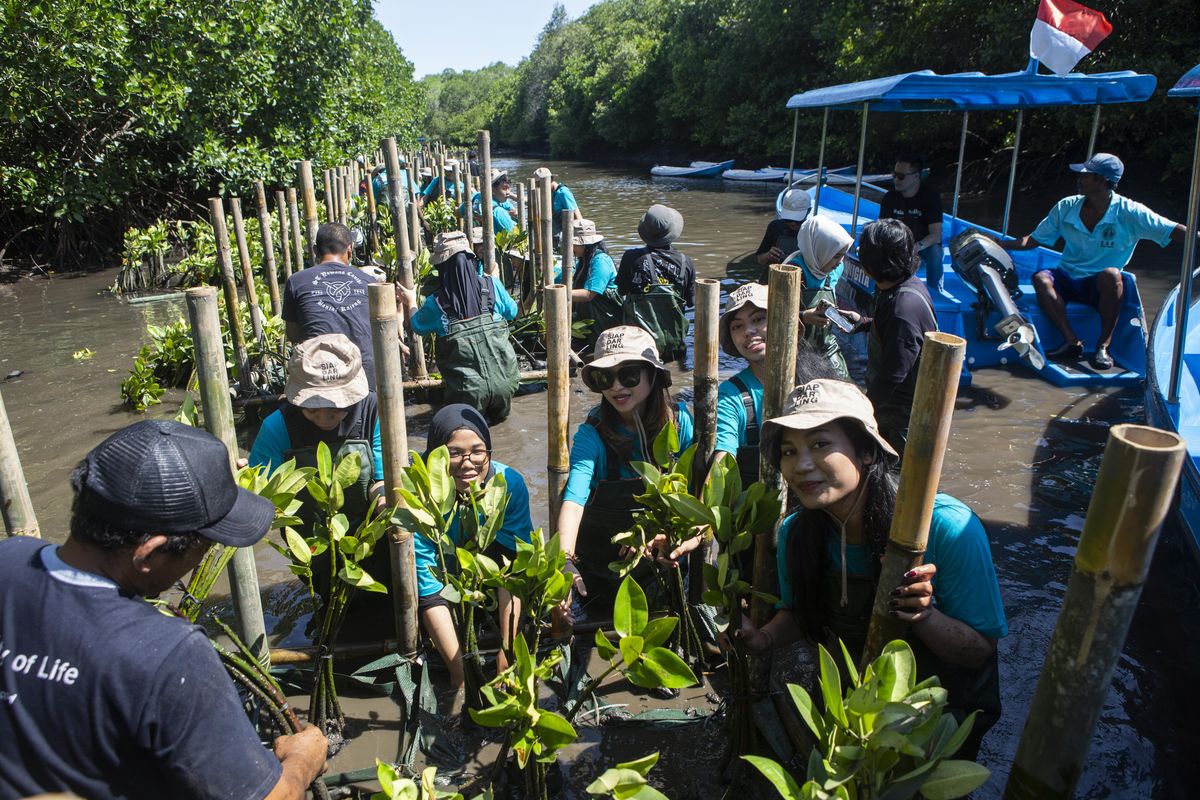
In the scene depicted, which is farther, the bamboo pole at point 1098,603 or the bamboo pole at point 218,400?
the bamboo pole at point 218,400

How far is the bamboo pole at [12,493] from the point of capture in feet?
7.77

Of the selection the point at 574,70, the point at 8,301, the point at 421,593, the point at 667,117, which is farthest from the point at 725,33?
the point at 421,593

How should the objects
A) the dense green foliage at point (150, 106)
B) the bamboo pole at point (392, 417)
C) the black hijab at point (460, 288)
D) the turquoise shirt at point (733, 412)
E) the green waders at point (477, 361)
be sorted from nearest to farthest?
the bamboo pole at point (392, 417), the turquoise shirt at point (733, 412), the green waders at point (477, 361), the black hijab at point (460, 288), the dense green foliage at point (150, 106)

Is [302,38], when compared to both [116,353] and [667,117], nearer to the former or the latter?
[116,353]

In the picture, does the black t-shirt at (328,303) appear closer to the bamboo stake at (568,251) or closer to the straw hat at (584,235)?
the bamboo stake at (568,251)

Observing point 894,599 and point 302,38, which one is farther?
point 302,38

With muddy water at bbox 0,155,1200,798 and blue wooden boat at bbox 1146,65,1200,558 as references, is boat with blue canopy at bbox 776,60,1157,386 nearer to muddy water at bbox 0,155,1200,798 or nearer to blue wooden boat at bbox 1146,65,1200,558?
muddy water at bbox 0,155,1200,798

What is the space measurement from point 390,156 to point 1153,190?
15051 millimetres

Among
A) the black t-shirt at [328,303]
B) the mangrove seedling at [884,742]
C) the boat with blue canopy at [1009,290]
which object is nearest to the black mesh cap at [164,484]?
the mangrove seedling at [884,742]

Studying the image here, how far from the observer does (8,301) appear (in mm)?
11352

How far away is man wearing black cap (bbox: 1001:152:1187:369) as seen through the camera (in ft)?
20.6

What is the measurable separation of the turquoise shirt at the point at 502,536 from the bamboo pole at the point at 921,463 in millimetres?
1452

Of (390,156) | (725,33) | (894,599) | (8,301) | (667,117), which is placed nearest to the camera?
(894,599)

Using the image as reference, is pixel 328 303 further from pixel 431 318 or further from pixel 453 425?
pixel 453 425
